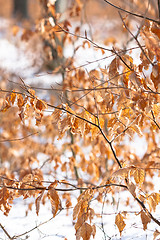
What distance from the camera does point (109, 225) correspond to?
93.7 inches

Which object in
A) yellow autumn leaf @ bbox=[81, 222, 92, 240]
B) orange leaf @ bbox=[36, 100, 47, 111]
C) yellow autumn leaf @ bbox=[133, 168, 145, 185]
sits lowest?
yellow autumn leaf @ bbox=[81, 222, 92, 240]

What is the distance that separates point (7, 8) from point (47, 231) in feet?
58.5

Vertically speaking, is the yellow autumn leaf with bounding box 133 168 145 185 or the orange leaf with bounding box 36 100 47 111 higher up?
the orange leaf with bounding box 36 100 47 111

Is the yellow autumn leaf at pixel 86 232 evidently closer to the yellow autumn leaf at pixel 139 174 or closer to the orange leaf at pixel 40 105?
the yellow autumn leaf at pixel 139 174

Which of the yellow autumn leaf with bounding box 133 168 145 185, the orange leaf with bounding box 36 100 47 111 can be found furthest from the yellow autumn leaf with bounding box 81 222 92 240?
the orange leaf with bounding box 36 100 47 111

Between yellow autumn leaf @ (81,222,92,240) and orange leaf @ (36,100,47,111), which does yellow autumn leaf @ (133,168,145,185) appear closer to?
yellow autumn leaf @ (81,222,92,240)

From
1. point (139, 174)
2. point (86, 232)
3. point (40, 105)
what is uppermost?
point (40, 105)

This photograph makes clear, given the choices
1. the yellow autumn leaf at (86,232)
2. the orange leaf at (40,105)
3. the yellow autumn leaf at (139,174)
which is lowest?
the yellow autumn leaf at (86,232)

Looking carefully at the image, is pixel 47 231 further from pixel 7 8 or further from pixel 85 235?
pixel 7 8

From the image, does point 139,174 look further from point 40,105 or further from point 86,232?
point 40,105

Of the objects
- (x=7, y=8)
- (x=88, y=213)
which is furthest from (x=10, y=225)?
(x=7, y=8)

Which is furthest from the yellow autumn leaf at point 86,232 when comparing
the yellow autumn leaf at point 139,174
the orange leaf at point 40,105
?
the orange leaf at point 40,105

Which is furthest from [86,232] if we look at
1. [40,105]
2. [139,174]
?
[40,105]

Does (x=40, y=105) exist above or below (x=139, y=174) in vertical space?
above
